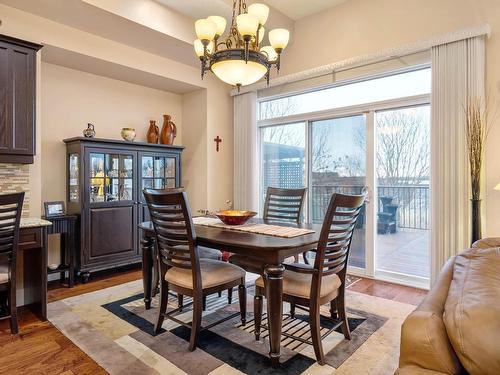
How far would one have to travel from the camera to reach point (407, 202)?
11.9 ft

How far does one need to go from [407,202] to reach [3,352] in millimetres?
3745

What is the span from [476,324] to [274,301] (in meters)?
1.17

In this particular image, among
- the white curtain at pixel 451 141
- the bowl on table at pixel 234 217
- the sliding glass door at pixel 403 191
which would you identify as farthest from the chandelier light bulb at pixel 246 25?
the sliding glass door at pixel 403 191

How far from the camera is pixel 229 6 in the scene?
11.2 feet

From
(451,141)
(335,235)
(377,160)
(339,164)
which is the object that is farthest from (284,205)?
(451,141)

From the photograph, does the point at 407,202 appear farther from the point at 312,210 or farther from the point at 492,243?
the point at 492,243

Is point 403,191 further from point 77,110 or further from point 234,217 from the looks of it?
point 77,110

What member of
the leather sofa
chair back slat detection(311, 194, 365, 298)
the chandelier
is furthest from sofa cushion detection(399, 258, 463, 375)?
the chandelier

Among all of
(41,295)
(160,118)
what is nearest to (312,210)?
(160,118)

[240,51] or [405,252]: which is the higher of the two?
[240,51]

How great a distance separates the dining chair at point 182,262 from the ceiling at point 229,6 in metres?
2.24

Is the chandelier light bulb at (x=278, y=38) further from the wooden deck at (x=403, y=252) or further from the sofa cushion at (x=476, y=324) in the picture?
the wooden deck at (x=403, y=252)

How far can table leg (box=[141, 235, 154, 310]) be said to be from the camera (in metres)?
2.81

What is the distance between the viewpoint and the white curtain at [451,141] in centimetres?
298
